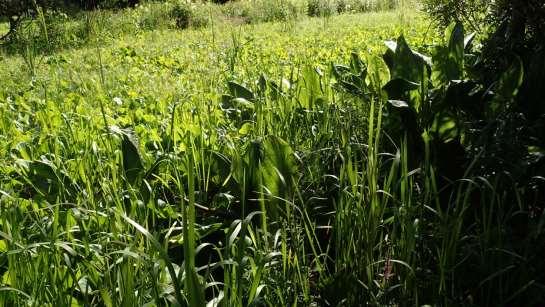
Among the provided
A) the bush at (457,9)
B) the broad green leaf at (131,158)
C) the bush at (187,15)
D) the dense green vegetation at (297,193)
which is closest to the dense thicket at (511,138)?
the dense green vegetation at (297,193)

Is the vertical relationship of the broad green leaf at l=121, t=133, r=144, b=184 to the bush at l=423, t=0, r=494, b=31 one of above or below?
below

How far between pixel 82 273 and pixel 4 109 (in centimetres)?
238

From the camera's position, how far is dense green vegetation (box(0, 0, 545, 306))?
1385 mm

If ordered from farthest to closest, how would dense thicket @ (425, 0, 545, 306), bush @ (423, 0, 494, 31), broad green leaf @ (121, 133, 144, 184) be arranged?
bush @ (423, 0, 494, 31) < broad green leaf @ (121, 133, 144, 184) < dense thicket @ (425, 0, 545, 306)

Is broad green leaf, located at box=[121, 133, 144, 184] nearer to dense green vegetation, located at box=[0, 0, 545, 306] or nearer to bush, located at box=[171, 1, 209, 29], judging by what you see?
dense green vegetation, located at box=[0, 0, 545, 306]

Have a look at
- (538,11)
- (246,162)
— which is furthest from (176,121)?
(538,11)

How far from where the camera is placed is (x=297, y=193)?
1790 mm

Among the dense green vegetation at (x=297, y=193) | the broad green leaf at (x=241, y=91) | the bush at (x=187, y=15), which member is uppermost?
the bush at (x=187, y=15)

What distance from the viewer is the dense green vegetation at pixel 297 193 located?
1385 millimetres

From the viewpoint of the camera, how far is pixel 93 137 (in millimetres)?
2400

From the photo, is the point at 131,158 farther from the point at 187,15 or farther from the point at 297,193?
the point at 187,15

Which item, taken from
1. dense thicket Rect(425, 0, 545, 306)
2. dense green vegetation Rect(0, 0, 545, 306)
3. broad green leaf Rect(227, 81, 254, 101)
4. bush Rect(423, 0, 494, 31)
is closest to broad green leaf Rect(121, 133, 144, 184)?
dense green vegetation Rect(0, 0, 545, 306)

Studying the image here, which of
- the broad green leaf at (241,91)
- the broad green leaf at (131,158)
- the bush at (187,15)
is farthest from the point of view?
the bush at (187,15)

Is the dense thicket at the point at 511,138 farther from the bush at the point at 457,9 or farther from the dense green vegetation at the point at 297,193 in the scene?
the bush at the point at 457,9
